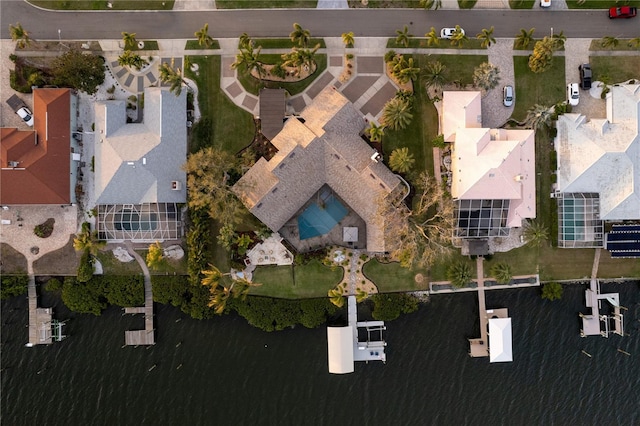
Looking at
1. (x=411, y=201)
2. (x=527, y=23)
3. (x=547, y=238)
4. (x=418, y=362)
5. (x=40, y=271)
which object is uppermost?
(x=527, y=23)

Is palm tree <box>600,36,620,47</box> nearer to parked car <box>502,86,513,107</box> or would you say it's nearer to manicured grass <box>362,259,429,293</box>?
parked car <box>502,86,513,107</box>

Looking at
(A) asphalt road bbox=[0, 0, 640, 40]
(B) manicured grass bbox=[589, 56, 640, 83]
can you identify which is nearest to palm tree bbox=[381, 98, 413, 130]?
(A) asphalt road bbox=[0, 0, 640, 40]

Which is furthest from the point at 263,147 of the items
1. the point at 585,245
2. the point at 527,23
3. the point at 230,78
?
the point at 585,245

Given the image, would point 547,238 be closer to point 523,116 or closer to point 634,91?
point 523,116

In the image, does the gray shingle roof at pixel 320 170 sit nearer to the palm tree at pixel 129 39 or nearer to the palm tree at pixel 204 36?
the palm tree at pixel 204 36

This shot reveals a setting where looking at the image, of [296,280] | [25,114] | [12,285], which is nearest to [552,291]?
[296,280]

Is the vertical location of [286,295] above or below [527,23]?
below

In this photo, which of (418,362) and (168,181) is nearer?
(168,181)

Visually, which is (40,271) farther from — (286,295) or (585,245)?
(585,245)
